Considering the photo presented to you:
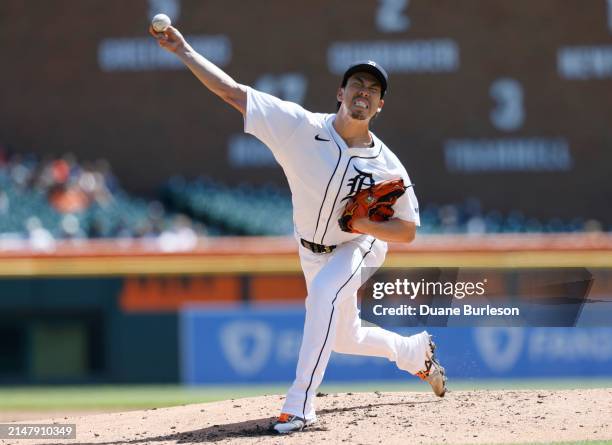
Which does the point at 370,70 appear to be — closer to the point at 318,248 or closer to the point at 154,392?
the point at 318,248

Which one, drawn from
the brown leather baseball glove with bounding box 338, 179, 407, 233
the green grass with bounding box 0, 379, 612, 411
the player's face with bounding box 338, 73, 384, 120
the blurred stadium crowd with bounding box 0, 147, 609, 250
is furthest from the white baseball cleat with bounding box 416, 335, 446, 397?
the blurred stadium crowd with bounding box 0, 147, 609, 250

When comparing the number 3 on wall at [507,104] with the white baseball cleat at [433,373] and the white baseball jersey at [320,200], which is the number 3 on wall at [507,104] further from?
the white baseball jersey at [320,200]

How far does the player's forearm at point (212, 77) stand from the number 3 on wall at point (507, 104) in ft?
30.0

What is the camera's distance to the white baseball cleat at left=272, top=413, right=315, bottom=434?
16.1 ft

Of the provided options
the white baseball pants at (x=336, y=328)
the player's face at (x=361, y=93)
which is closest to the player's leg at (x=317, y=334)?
the white baseball pants at (x=336, y=328)

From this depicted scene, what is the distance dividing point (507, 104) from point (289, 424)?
30.7ft

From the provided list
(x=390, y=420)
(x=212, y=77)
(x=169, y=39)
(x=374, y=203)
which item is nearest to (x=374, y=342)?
(x=390, y=420)

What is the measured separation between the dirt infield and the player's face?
1.36 m

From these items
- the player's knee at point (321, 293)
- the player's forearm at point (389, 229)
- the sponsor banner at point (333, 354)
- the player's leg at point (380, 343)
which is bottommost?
the sponsor banner at point (333, 354)

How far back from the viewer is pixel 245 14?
1385 centimetres

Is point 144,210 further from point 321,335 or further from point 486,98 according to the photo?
point 321,335

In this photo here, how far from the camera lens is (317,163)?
4.93m

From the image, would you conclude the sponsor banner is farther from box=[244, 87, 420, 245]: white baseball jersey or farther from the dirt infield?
box=[244, 87, 420, 245]: white baseball jersey

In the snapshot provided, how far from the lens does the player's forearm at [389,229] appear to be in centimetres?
486
